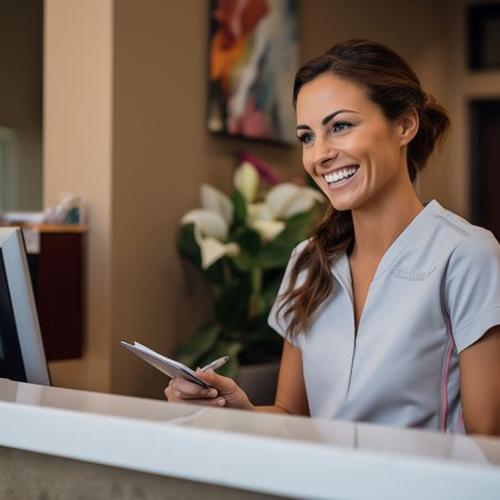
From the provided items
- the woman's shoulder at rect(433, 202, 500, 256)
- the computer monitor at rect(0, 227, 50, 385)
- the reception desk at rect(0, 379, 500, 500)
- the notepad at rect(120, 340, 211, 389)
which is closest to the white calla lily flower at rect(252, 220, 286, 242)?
the woman's shoulder at rect(433, 202, 500, 256)

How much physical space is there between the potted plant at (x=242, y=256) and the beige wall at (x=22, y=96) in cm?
162

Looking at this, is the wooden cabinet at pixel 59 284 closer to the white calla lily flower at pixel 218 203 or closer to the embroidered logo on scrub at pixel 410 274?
the white calla lily flower at pixel 218 203

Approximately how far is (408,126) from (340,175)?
0.18 meters

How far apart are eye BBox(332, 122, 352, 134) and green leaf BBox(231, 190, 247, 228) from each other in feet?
5.43

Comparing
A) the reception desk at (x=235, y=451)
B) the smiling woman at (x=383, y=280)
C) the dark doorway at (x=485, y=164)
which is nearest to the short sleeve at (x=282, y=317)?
the smiling woman at (x=383, y=280)

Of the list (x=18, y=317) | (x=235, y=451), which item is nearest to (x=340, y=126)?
(x=18, y=317)

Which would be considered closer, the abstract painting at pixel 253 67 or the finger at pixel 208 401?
the finger at pixel 208 401

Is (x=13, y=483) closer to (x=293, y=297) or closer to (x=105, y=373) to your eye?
(x=293, y=297)

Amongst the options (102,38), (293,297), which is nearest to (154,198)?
(102,38)

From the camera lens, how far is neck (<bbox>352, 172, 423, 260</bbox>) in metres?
1.62

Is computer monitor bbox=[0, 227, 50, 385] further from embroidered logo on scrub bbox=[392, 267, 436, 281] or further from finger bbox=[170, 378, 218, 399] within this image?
embroidered logo on scrub bbox=[392, 267, 436, 281]

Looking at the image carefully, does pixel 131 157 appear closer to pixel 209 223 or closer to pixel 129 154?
pixel 129 154

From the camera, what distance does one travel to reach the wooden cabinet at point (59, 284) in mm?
2762

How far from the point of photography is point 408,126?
5.38 feet
